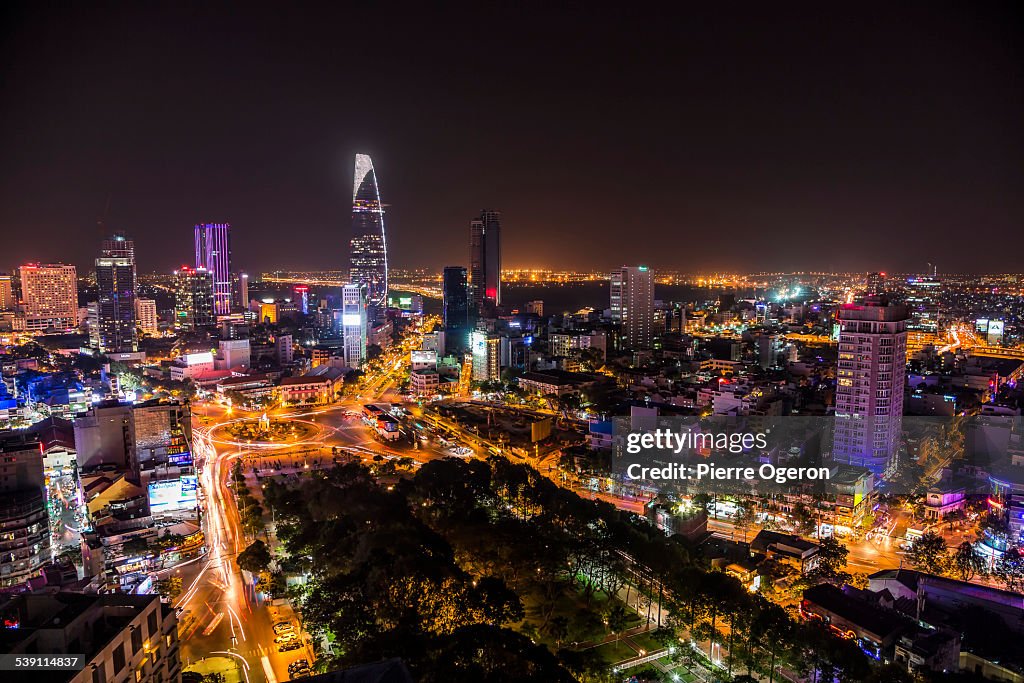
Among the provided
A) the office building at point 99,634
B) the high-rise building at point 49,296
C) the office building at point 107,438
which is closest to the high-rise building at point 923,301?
the office building at point 107,438

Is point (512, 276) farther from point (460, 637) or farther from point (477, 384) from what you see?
point (460, 637)

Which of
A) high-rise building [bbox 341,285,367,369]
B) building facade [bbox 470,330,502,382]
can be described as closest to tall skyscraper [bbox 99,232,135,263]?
high-rise building [bbox 341,285,367,369]

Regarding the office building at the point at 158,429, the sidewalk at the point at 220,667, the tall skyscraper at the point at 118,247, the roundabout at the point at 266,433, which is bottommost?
the sidewalk at the point at 220,667

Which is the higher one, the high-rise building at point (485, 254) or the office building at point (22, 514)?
the high-rise building at point (485, 254)

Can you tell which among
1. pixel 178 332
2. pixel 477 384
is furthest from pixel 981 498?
pixel 178 332

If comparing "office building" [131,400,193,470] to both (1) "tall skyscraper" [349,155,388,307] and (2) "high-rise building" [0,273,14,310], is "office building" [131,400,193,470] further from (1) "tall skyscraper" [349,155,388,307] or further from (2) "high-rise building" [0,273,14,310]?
(2) "high-rise building" [0,273,14,310]

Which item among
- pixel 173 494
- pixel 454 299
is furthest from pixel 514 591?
pixel 454 299

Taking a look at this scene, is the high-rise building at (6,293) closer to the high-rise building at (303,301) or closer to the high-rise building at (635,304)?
the high-rise building at (303,301)
